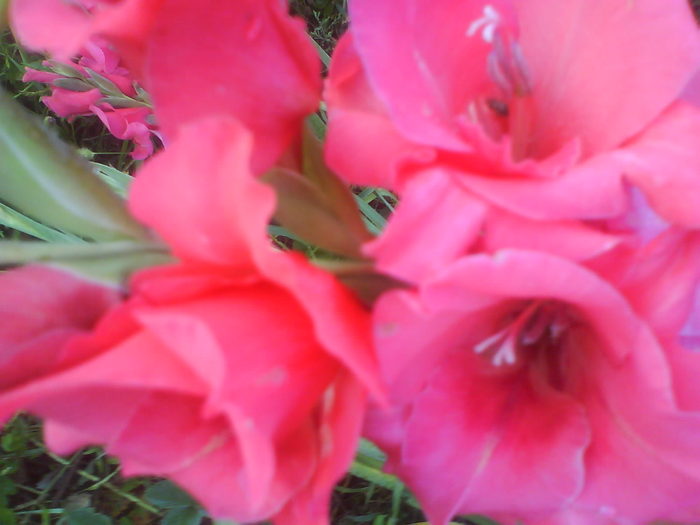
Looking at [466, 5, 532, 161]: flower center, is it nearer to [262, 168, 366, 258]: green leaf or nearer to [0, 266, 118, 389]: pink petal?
[262, 168, 366, 258]: green leaf

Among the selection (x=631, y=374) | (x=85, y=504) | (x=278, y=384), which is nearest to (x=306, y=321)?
(x=278, y=384)

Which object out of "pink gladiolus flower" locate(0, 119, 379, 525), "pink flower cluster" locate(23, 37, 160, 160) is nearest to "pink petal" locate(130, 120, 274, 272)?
"pink gladiolus flower" locate(0, 119, 379, 525)

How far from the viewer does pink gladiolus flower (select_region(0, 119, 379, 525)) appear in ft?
0.73

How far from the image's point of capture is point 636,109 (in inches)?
12.0

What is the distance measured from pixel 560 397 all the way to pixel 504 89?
15cm

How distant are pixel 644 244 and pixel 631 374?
52mm

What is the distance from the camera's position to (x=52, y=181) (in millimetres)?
279

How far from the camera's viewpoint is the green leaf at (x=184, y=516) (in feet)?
1.93

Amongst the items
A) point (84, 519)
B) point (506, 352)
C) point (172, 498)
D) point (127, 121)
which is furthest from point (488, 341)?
point (127, 121)

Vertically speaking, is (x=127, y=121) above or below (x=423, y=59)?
below

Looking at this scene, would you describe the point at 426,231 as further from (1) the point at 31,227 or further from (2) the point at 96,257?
(1) the point at 31,227

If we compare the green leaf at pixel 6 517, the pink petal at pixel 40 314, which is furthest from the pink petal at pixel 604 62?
the green leaf at pixel 6 517

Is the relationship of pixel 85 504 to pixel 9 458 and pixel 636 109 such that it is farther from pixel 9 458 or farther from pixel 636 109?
pixel 636 109

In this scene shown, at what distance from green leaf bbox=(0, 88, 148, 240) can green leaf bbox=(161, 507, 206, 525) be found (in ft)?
1.24
